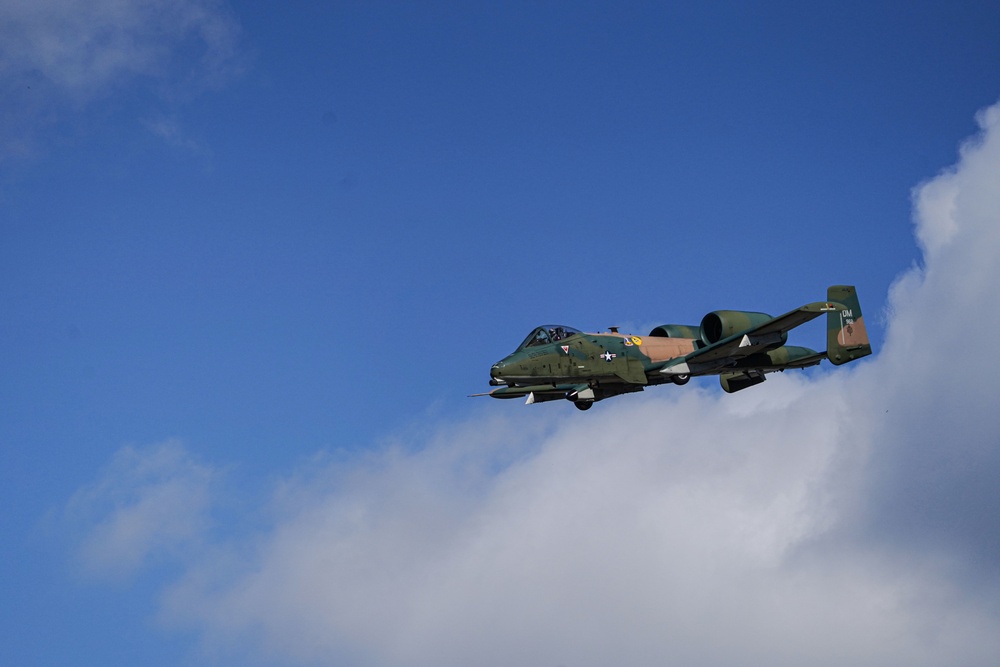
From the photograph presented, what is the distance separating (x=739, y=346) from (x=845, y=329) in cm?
962

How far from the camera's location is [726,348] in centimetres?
6469

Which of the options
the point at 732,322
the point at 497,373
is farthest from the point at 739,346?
the point at 497,373

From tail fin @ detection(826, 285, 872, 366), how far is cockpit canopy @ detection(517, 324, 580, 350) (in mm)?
16712

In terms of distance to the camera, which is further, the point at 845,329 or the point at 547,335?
the point at 845,329

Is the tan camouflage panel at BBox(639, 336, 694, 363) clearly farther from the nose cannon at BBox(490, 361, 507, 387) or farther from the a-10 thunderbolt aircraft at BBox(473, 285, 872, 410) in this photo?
the nose cannon at BBox(490, 361, 507, 387)

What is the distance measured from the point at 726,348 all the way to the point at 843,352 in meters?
10.1

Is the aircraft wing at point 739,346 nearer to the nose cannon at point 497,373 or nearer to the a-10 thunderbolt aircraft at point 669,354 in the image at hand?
the a-10 thunderbolt aircraft at point 669,354

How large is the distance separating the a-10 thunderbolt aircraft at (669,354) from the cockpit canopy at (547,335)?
6 centimetres

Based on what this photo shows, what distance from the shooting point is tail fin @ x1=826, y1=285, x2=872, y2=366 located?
70.0 meters

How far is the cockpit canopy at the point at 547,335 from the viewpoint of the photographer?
2554 inches

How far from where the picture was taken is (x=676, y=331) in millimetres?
68312

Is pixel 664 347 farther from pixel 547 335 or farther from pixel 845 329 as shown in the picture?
pixel 845 329

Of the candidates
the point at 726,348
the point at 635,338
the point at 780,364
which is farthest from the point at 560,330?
the point at 780,364

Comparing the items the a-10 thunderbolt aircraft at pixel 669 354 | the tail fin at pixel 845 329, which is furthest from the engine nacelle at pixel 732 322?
the tail fin at pixel 845 329
